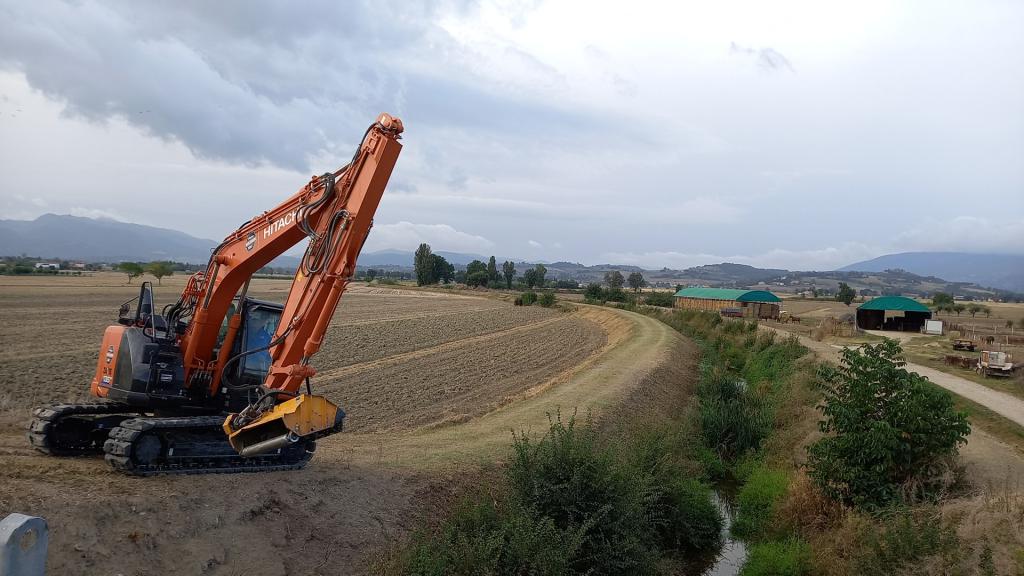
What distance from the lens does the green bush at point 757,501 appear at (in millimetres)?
13938

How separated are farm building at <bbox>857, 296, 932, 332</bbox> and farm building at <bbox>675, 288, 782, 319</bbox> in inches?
565

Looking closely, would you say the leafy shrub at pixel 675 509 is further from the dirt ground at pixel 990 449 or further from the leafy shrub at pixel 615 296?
the leafy shrub at pixel 615 296

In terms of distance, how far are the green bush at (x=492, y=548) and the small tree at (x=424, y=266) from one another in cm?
12367

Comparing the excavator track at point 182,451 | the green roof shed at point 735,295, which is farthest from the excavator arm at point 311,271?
the green roof shed at point 735,295

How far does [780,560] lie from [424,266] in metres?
123

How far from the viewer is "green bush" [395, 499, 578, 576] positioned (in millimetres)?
8531

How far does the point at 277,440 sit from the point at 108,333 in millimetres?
3819

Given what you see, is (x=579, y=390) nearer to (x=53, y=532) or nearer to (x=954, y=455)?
(x=954, y=455)

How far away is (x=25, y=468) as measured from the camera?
884 centimetres

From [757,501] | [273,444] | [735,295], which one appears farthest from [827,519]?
[735,295]

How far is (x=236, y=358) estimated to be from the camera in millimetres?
10633

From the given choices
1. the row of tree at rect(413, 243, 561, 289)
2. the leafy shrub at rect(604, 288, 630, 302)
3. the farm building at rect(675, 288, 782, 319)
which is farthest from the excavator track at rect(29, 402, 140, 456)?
the row of tree at rect(413, 243, 561, 289)

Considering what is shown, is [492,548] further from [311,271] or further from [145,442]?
[145,442]

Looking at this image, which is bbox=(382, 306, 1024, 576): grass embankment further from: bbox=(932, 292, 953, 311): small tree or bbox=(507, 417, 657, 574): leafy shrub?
bbox=(932, 292, 953, 311): small tree
